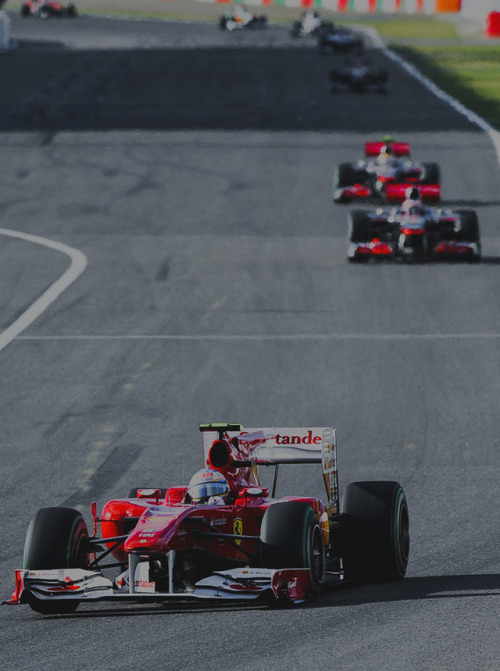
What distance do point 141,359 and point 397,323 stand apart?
4121mm

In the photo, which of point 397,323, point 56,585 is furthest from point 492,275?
point 56,585

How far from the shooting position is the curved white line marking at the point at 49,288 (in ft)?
75.1

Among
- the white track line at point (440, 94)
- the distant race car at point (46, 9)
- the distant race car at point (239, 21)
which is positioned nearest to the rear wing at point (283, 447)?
the white track line at point (440, 94)

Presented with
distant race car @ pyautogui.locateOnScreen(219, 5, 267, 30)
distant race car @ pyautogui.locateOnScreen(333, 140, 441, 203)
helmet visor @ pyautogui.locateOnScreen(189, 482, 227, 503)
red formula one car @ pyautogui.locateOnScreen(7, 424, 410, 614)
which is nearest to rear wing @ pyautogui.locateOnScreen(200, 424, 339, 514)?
red formula one car @ pyautogui.locateOnScreen(7, 424, 410, 614)

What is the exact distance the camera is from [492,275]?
26.7 m

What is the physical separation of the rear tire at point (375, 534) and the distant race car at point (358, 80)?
4078 cm

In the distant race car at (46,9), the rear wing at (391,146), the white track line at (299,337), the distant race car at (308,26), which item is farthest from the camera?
the distant race car at (46,9)

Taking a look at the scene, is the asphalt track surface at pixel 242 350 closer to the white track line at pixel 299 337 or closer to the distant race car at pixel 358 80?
the white track line at pixel 299 337

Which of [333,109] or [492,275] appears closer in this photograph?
[492,275]

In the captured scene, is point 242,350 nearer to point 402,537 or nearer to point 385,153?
point 402,537

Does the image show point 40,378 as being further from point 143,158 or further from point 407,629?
point 143,158

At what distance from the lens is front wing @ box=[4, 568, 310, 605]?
387 inches

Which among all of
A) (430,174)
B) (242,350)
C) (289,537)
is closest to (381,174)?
(430,174)

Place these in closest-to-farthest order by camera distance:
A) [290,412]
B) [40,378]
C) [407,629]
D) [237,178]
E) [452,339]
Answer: [407,629], [290,412], [40,378], [452,339], [237,178]
